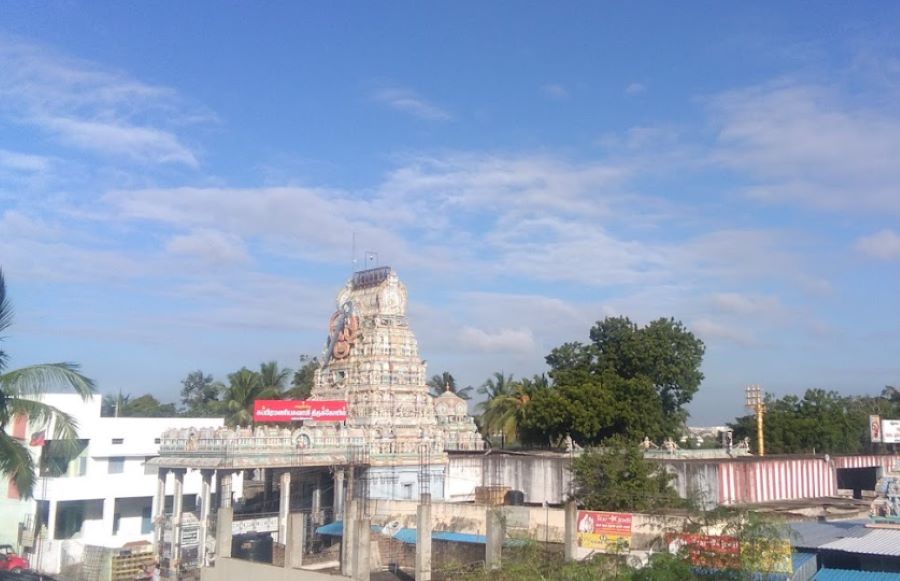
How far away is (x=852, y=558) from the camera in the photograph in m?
24.3

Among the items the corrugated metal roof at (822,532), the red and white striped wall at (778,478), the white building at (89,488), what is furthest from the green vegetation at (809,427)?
the white building at (89,488)

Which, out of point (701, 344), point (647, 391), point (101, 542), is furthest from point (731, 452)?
point (101, 542)

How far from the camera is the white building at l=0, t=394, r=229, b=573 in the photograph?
137 ft

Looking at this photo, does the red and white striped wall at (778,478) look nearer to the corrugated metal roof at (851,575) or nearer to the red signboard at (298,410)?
the corrugated metal roof at (851,575)

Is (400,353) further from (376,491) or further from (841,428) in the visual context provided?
(841,428)

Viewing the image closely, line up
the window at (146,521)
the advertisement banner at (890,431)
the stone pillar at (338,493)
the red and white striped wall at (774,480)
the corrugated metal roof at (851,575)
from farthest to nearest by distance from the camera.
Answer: the window at (146,521) < the advertisement banner at (890,431) < the stone pillar at (338,493) < the red and white striped wall at (774,480) < the corrugated metal roof at (851,575)

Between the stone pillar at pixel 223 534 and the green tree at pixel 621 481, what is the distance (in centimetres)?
1542

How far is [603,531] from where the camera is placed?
2955 centimetres

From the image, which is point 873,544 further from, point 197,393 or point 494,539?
point 197,393

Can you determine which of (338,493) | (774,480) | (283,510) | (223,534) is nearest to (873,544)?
(774,480)

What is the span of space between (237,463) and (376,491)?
349 inches

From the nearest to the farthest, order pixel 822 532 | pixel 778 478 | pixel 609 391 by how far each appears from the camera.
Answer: pixel 822 532, pixel 778 478, pixel 609 391

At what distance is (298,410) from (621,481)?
53.1 feet

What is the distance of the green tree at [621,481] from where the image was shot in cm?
3503
